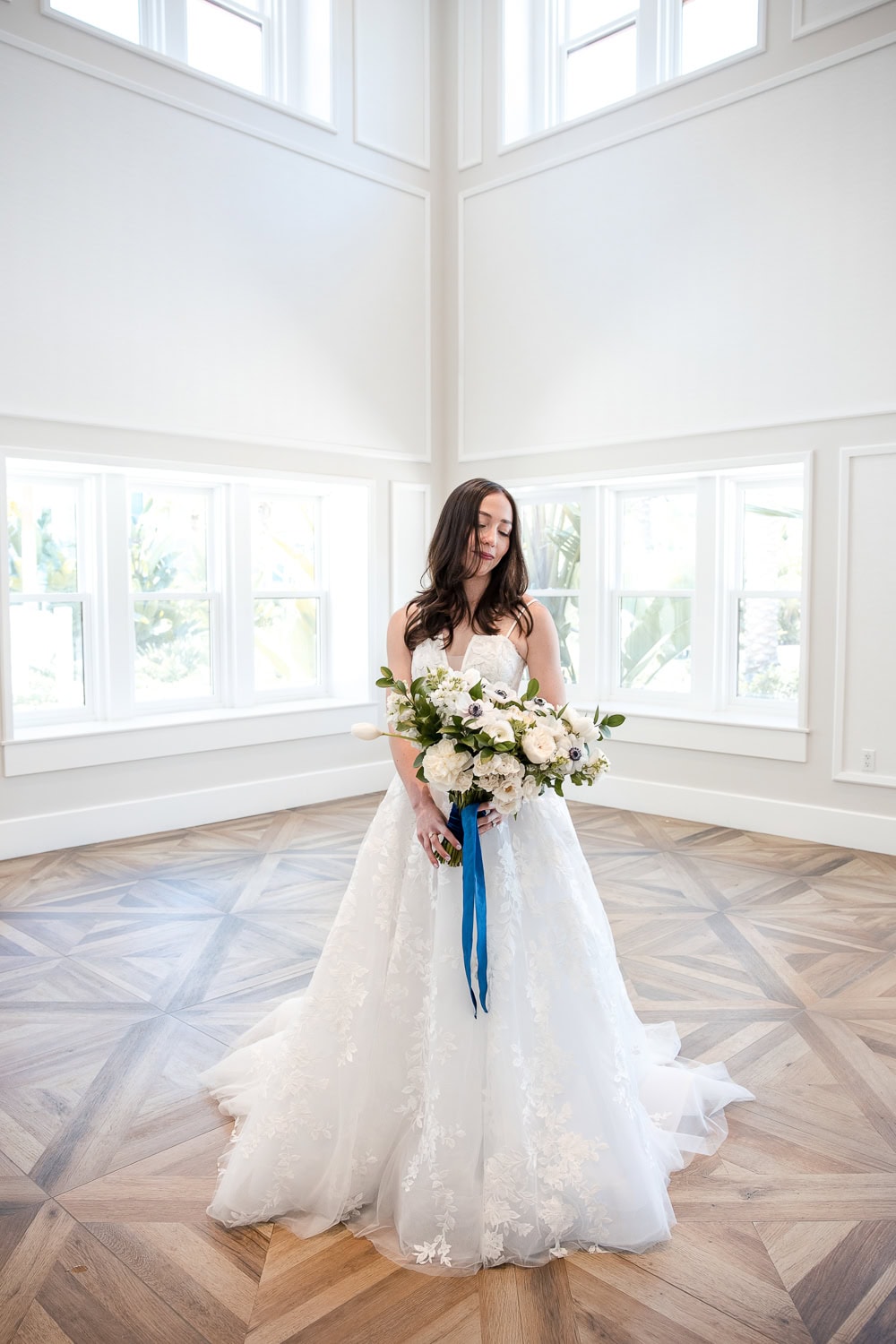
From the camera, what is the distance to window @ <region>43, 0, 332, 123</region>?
5.60m

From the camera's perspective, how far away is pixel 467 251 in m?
6.87

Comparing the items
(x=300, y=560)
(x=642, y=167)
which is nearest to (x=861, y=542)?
(x=642, y=167)

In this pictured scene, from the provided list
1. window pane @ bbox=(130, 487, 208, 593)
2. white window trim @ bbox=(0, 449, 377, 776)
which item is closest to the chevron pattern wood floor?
white window trim @ bbox=(0, 449, 377, 776)

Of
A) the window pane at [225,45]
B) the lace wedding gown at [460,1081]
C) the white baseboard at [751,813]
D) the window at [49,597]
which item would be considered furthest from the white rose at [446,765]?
the window pane at [225,45]

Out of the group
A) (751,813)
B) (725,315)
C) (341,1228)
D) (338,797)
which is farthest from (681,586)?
(341,1228)

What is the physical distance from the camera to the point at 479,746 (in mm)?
1934

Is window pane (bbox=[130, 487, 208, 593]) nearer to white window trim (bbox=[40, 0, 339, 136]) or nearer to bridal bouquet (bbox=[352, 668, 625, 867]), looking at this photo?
white window trim (bbox=[40, 0, 339, 136])

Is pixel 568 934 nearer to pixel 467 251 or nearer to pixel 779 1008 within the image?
pixel 779 1008

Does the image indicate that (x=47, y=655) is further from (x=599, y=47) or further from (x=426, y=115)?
(x=599, y=47)

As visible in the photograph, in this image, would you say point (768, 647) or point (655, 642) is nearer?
point (768, 647)

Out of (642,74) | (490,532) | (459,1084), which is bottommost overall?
(459,1084)

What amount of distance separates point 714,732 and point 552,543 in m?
1.83

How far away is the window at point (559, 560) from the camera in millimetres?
6711

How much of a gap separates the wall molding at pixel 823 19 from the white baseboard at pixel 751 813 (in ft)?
13.3
